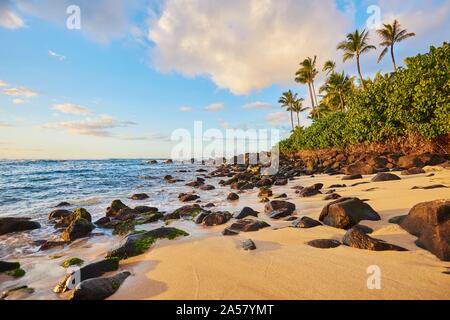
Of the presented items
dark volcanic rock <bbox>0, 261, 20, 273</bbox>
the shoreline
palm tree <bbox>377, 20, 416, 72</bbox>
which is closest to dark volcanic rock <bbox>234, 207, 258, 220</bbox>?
the shoreline

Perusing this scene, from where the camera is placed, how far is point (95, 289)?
10.7ft

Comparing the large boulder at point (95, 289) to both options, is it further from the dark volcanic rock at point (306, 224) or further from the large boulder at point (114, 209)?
the large boulder at point (114, 209)

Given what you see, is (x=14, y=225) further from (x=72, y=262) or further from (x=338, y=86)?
(x=338, y=86)

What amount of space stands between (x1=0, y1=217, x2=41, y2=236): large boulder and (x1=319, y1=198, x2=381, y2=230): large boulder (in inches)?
358

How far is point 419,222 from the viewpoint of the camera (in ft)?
14.2

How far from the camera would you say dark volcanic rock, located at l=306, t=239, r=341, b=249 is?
4.33 meters

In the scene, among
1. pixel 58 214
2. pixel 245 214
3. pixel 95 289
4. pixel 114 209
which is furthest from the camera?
pixel 114 209

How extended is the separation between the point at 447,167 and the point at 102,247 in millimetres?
15075

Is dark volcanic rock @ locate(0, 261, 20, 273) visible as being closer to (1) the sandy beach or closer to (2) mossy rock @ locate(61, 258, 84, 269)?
(2) mossy rock @ locate(61, 258, 84, 269)

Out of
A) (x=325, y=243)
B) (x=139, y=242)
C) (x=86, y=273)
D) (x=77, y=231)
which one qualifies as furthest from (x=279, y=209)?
(x=77, y=231)

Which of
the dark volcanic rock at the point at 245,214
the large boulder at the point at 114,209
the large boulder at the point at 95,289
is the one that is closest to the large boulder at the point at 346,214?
the dark volcanic rock at the point at 245,214

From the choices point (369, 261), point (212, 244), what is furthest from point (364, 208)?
point (212, 244)

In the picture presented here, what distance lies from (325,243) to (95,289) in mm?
3705
